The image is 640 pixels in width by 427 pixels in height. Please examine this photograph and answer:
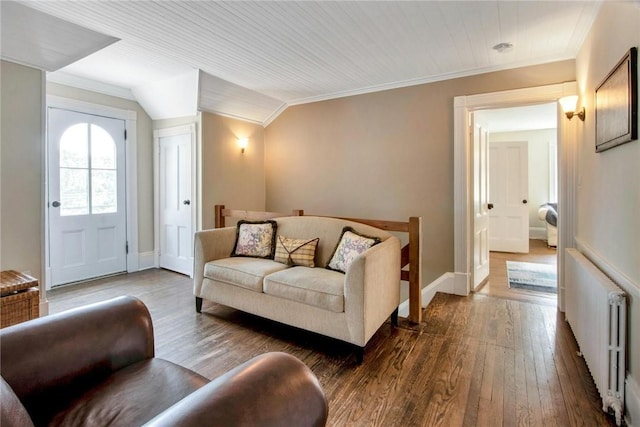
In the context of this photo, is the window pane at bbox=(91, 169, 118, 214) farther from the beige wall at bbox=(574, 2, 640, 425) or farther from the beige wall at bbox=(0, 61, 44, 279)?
the beige wall at bbox=(574, 2, 640, 425)

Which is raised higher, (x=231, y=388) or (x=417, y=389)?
(x=231, y=388)

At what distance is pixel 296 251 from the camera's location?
3.01 meters

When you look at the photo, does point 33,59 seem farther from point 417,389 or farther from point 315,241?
point 417,389

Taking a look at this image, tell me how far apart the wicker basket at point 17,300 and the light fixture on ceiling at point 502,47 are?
13.8 ft

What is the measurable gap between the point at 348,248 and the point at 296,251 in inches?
20.8

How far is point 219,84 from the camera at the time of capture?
3971 millimetres

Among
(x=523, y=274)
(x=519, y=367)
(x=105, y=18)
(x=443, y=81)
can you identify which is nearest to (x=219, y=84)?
(x=105, y=18)

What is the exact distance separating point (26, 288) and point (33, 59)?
1875 millimetres

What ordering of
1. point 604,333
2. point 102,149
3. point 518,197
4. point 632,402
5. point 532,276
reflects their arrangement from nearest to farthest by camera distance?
point 632,402 → point 604,333 → point 102,149 → point 532,276 → point 518,197

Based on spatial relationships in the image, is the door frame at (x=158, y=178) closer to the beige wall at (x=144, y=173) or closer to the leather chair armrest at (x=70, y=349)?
the beige wall at (x=144, y=173)

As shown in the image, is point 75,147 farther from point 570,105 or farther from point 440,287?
point 570,105

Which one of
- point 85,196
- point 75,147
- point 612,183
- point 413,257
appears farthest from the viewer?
point 85,196

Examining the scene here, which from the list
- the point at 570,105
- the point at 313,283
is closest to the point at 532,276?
the point at 570,105

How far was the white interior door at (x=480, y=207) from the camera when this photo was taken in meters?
3.83
